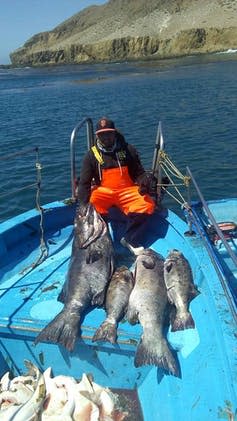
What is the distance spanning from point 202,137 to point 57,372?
15599 millimetres

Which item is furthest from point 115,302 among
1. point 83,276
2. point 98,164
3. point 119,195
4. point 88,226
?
point 98,164

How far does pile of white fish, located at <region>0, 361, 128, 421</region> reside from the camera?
406 centimetres

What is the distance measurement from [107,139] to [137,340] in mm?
3048

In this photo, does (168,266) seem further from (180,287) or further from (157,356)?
(157,356)

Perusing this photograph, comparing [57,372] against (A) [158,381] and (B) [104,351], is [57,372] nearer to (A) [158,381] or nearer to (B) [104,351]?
(B) [104,351]

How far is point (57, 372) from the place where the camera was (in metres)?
4.85

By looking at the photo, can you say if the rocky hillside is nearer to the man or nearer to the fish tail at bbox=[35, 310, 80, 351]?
the man

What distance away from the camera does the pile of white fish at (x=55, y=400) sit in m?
4.06

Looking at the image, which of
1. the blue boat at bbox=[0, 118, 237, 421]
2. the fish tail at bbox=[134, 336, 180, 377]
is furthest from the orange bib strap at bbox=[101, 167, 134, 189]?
the fish tail at bbox=[134, 336, 180, 377]

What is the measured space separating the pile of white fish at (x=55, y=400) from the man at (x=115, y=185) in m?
2.41

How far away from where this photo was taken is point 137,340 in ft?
15.1

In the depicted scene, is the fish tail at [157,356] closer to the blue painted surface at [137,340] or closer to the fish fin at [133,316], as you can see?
the blue painted surface at [137,340]

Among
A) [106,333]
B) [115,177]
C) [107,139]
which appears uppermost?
[107,139]

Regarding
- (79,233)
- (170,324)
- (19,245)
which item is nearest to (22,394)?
(170,324)
